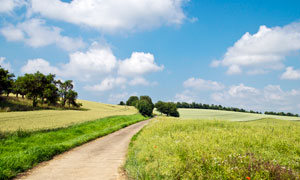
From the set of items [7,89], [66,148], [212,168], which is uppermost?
[7,89]

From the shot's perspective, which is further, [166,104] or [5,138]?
[166,104]

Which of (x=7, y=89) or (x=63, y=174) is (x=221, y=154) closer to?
(x=63, y=174)

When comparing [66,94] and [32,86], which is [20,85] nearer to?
[32,86]

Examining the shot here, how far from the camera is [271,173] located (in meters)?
4.85

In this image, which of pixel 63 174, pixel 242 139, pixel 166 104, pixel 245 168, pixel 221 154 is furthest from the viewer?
pixel 166 104

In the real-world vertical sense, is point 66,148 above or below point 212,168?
below

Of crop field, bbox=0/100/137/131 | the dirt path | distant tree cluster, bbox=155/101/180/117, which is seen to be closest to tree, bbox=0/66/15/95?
crop field, bbox=0/100/137/131

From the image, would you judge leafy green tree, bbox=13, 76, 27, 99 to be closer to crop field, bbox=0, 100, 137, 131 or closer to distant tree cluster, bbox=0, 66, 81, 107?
distant tree cluster, bbox=0, 66, 81, 107

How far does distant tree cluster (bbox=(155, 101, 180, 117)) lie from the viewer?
10679 cm

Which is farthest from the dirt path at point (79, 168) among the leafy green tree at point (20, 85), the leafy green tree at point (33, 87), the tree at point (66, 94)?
the tree at point (66, 94)

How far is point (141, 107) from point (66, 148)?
80140 millimetres

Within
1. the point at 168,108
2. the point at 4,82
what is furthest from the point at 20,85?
the point at 168,108

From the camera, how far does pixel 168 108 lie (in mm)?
113062

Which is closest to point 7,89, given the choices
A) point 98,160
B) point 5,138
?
point 5,138
